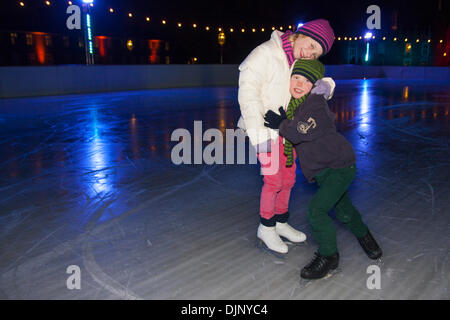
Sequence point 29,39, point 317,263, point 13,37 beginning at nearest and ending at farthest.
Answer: point 317,263, point 13,37, point 29,39

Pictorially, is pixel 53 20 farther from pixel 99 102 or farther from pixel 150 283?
pixel 150 283

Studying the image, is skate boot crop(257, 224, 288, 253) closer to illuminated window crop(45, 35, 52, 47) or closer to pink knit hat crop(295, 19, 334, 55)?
pink knit hat crop(295, 19, 334, 55)

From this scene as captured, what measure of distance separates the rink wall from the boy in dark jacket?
1314cm

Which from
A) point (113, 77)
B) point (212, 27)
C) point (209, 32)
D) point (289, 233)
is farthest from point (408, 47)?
point (289, 233)

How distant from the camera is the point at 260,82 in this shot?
85.4 inches

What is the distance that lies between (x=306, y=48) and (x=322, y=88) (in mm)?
308

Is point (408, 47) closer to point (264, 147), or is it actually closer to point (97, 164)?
point (97, 164)

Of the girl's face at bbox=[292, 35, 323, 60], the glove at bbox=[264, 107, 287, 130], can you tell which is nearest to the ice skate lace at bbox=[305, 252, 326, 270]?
the glove at bbox=[264, 107, 287, 130]

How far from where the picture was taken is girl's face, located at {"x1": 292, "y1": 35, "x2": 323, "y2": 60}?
2.10 m

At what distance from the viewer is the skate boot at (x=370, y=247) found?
7.64 feet

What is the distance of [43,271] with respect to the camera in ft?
7.38
